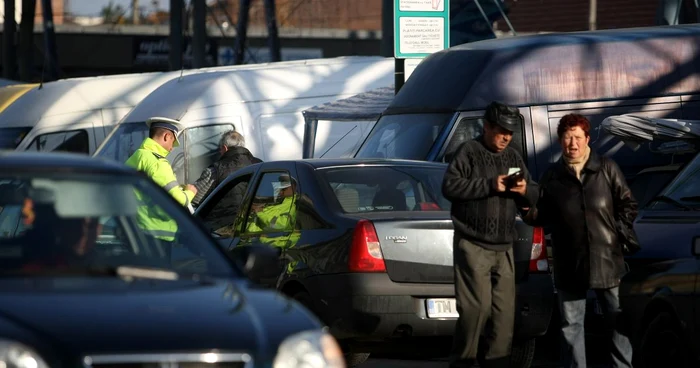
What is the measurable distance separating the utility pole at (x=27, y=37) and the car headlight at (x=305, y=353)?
1507 inches

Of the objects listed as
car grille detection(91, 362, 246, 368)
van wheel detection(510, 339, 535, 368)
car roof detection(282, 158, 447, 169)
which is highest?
car grille detection(91, 362, 246, 368)

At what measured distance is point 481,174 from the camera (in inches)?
342

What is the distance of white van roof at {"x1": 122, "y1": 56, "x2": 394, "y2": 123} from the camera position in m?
19.1

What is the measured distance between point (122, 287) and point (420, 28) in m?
10.8

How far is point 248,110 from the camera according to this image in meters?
19.2

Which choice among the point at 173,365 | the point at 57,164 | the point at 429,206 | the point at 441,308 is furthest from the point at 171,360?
the point at 429,206

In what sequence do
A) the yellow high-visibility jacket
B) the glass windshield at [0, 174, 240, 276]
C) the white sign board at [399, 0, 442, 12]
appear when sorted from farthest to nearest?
the white sign board at [399, 0, 442, 12], the yellow high-visibility jacket, the glass windshield at [0, 174, 240, 276]

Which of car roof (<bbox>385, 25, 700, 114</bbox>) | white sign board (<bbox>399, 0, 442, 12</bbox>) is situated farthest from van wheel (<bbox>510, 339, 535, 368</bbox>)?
white sign board (<bbox>399, 0, 442, 12</bbox>)

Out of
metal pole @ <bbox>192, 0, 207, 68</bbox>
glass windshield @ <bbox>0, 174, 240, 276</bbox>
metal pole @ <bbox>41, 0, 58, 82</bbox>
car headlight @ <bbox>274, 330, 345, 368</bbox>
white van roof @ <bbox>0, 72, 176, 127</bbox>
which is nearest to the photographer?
car headlight @ <bbox>274, 330, 345, 368</bbox>

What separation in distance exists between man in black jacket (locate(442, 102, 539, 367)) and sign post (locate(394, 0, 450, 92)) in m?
7.24

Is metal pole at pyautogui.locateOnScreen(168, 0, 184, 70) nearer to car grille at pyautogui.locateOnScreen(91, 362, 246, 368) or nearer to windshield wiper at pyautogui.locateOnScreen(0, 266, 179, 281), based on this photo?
windshield wiper at pyautogui.locateOnScreen(0, 266, 179, 281)

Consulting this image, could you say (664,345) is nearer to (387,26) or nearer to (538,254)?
(538,254)

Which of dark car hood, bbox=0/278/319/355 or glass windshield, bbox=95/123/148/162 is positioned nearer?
dark car hood, bbox=0/278/319/355

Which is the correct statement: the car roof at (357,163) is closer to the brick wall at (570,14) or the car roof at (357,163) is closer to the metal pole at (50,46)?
the metal pole at (50,46)
